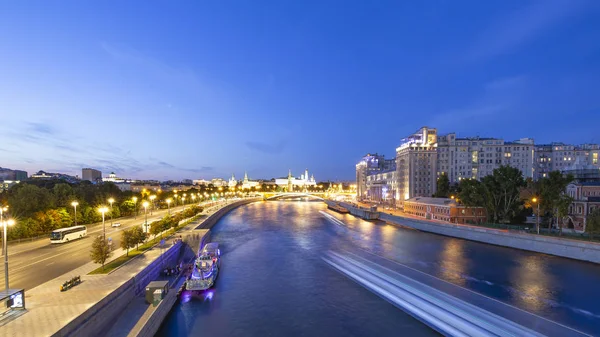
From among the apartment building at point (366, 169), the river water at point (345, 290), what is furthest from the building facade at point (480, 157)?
the river water at point (345, 290)

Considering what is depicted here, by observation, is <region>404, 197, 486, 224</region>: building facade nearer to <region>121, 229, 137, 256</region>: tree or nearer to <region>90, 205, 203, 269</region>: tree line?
<region>90, 205, 203, 269</region>: tree line

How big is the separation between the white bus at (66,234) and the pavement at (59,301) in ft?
40.7

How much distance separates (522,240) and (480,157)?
49918 millimetres

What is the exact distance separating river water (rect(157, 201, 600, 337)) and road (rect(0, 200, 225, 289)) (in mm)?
7921

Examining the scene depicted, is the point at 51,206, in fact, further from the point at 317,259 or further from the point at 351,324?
the point at 351,324

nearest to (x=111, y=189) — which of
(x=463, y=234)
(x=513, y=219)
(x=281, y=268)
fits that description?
(x=281, y=268)

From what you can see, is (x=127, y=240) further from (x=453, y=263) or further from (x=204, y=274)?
(x=453, y=263)

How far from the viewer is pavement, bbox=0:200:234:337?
11500 millimetres

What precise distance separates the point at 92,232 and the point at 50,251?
9.78 m

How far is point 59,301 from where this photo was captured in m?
14.0

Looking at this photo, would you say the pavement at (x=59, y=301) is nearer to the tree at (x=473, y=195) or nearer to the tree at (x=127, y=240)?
the tree at (x=127, y=240)

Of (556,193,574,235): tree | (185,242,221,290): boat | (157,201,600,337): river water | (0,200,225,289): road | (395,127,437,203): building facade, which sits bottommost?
(157,201,600,337): river water

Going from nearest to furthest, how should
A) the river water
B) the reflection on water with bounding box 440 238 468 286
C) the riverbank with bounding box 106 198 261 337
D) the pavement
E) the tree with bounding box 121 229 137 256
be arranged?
the pavement → the riverbank with bounding box 106 198 261 337 → the river water → the tree with bounding box 121 229 137 256 → the reflection on water with bounding box 440 238 468 286

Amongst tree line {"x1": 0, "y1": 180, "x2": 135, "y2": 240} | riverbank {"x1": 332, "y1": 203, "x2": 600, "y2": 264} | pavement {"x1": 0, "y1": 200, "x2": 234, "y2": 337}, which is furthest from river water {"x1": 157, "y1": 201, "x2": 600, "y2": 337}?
tree line {"x1": 0, "y1": 180, "x2": 135, "y2": 240}
